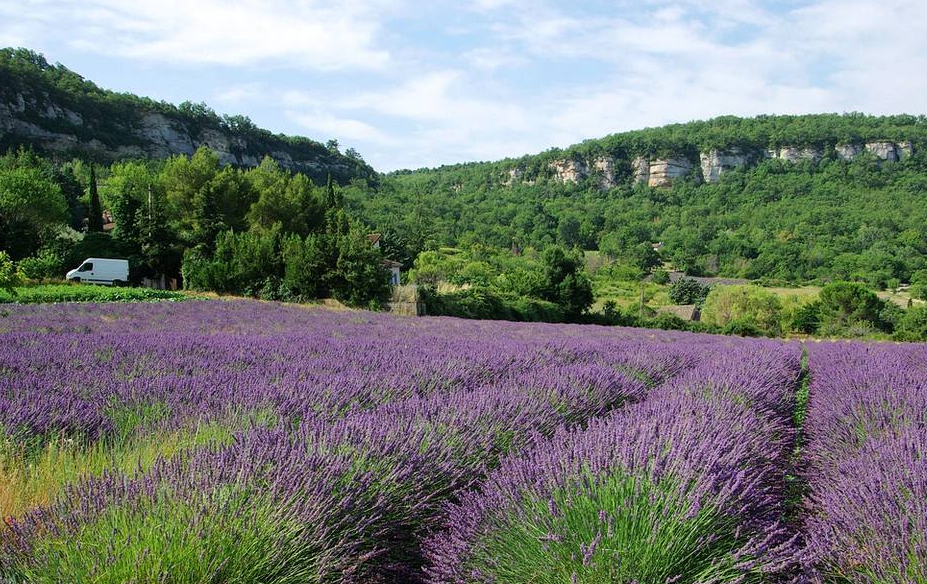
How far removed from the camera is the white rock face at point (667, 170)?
112 metres

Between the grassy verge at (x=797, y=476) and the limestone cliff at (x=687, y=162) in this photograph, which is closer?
the grassy verge at (x=797, y=476)

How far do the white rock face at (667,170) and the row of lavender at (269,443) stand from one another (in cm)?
11395

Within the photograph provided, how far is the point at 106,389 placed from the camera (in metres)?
3.69

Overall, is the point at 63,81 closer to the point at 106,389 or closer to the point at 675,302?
the point at 675,302

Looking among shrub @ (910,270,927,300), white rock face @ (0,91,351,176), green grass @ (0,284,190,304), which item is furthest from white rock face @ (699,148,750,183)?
green grass @ (0,284,190,304)

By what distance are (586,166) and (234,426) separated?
124m

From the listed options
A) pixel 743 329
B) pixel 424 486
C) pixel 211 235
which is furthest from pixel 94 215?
pixel 424 486

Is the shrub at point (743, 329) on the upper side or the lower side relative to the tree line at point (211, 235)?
lower

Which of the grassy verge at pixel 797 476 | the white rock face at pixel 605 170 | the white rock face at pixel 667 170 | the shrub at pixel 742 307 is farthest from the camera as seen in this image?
the white rock face at pixel 605 170

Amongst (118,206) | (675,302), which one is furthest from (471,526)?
(675,302)

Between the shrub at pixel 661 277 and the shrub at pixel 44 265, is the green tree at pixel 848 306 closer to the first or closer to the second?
the shrub at pixel 661 277

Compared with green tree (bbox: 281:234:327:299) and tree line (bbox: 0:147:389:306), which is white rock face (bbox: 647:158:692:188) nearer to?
tree line (bbox: 0:147:389:306)

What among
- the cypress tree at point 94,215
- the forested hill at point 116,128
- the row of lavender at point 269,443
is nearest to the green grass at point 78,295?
the row of lavender at point 269,443

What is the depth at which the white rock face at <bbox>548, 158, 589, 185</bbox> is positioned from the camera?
120125mm
